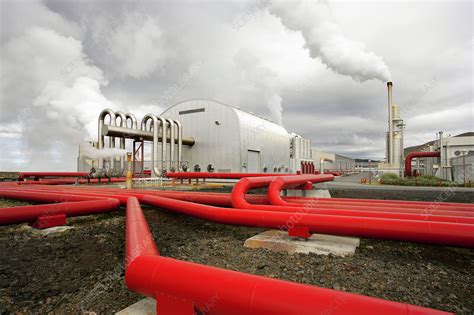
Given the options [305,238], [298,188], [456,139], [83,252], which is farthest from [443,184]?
[83,252]

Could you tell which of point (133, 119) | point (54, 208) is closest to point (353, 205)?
point (54, 208)

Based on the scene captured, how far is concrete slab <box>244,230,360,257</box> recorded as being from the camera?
3.12 metres

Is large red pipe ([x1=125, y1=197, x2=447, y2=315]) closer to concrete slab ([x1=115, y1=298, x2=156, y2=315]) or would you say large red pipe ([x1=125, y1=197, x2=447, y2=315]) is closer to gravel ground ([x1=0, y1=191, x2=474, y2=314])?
concrete slab ([x1=115, y1=298, x2=156, y2=315])

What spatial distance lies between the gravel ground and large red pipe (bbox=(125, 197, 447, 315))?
64 centimetres

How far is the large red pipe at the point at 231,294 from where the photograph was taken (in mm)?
1204

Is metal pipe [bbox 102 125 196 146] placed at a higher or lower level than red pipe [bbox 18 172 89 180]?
higher

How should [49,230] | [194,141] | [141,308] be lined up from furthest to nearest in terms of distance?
1. [194,141]
2. [49,230]
3. [141,308]

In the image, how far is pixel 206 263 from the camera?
2.84 metres

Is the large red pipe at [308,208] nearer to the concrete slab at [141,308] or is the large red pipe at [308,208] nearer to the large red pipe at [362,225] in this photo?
the large red pipe at [362,225]

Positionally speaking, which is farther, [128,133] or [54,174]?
[128,133]

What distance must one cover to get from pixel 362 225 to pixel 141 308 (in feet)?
7.37

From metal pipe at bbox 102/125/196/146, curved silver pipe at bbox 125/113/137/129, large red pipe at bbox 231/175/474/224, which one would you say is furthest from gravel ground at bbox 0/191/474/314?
curved silver pipe at bbox 125/113/137/129

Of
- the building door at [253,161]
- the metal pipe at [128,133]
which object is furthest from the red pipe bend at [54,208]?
the building door at [253,161]

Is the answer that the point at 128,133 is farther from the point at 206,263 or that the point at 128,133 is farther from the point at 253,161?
the point at 206,263
